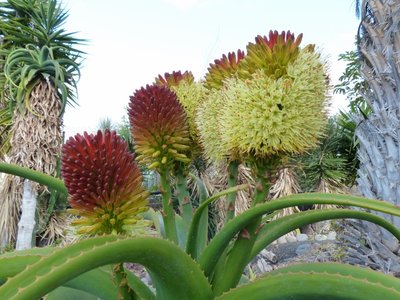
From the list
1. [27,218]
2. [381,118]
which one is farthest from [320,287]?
[27,218]

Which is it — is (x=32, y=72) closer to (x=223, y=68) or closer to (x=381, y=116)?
(x=381, y=116)

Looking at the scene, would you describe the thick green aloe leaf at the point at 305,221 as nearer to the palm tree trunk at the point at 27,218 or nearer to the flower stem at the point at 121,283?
the flower stem at the point at 121,283

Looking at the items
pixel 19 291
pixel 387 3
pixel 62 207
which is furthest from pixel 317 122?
pixel 62 207

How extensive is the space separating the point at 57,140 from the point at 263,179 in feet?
16.3

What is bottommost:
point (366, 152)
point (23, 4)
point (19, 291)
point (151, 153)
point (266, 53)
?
point (19, 291)

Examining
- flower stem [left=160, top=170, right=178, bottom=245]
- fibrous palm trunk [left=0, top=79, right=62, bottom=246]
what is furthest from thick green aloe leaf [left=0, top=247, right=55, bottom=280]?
fibrous palm trunk [left=0, top=79, right=62, bottom=246]

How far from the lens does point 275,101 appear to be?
89 centimetres

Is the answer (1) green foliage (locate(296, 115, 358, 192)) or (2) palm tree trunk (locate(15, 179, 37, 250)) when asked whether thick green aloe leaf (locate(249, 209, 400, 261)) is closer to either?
(2) palm tree trunk (locate(15, 179, 37, 250))

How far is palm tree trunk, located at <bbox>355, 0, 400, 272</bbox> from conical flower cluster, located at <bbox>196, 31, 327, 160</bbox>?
1993 mm

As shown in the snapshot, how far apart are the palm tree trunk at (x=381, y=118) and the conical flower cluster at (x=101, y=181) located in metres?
2.26

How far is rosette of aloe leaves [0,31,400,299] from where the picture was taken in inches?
29.2

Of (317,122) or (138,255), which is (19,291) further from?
(317,122)

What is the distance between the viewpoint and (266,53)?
0.92 metres

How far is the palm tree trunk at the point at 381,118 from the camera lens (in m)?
2.78
